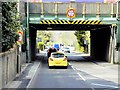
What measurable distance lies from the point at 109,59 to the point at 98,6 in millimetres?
6933

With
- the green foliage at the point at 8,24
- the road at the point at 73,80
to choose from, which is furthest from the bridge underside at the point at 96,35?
the green foliage at the point at 8,24

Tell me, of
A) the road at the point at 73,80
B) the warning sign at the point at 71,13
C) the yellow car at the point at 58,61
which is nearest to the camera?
the road at the point at 73,80

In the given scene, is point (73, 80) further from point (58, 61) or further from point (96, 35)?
point (96, 35)

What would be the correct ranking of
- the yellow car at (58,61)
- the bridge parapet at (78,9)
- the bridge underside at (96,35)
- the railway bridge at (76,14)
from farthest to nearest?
the bridge underside at (96,35) → the bridge parapet at (78,9) → the railway bridge at (76,14) → the yellow car at (58,61)

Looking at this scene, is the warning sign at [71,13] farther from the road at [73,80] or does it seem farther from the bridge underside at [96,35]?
the road at [73,80]

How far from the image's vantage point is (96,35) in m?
61.8

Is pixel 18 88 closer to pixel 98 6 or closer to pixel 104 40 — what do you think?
pixel 98 6

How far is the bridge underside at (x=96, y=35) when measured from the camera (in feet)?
164

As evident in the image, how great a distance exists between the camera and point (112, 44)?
150 ft

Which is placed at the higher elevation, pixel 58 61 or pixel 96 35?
pixel 96 35

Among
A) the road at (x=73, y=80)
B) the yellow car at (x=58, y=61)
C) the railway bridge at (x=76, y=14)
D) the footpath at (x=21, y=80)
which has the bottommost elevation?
the road at (x=73, y=80)

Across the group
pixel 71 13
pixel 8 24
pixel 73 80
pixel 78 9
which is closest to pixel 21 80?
pixel 73 80

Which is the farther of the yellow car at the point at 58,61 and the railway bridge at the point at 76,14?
the railway bridge at the point at 76,14

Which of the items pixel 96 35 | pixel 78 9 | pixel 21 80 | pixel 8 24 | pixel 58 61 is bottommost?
pixel 21 80
